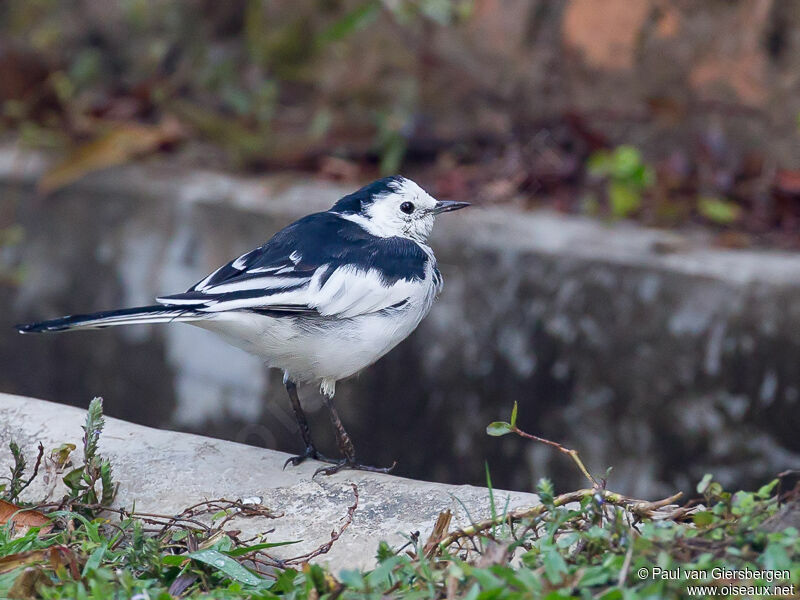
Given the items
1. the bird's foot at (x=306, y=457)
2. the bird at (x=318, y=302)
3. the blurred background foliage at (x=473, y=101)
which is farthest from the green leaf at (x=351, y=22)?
the bird's foot at (x=306, y=457)

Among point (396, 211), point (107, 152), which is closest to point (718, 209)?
point (396, 211)

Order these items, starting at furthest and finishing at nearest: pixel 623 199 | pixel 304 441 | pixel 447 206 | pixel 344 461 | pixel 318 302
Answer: pixel 623 199 → pixel 447 206 → pixel 304 441 → pixel 344 461 → pixel 318 302

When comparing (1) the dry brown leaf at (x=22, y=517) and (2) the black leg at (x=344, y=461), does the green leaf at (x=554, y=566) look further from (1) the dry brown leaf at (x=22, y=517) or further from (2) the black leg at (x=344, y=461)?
(1) the dry brown leaf at (x=22, y=517)

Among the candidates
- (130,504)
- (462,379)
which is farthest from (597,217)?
(130,504)

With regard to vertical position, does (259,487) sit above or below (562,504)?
below

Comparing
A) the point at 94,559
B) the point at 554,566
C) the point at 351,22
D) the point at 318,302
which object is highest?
the point at 351,22

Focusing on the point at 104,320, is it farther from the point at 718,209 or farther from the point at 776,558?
the point at 718,209

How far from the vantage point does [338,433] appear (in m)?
3.79

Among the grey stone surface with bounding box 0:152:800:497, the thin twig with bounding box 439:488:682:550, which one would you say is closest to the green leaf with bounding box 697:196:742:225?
the grey stone surface with bounding box 0:152:800:497

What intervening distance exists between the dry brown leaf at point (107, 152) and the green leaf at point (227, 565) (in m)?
3.97

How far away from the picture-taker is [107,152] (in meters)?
6.14

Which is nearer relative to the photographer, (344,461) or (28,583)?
(28,583)

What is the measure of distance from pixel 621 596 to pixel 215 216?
13.3 ft

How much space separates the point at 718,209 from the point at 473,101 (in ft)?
5.93
